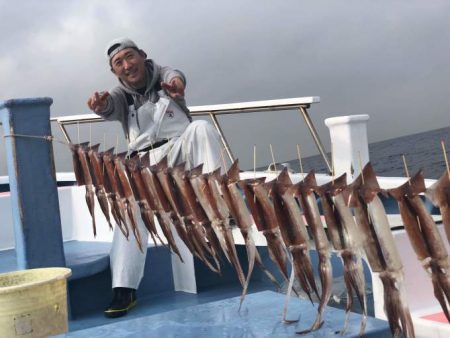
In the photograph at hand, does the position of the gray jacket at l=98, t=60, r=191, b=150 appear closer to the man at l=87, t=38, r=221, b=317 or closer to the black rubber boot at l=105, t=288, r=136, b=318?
the man at l=87, t=38, r=221, b=317

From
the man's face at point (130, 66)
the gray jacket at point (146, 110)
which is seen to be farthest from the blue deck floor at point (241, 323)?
the man's face at point (130, 66)

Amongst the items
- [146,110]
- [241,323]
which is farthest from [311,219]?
[146,110]

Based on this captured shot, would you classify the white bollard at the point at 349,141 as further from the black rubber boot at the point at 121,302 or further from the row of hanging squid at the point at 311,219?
the row of hanging squid at the point at 311,219

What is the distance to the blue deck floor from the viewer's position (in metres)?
2.94

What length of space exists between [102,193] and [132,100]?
3.43 ft

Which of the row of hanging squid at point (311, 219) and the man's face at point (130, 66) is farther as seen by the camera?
the man's face at point (130, 66)

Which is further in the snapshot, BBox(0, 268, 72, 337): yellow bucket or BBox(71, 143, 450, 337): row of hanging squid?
BBox(0, 268, 72, 337): yellow bucket

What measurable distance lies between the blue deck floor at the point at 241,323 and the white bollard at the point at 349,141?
1659 millimetres

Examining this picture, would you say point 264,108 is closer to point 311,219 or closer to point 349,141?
point 349,141

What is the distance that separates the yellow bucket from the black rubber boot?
2.48 ft

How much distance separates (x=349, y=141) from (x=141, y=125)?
161 centimetres

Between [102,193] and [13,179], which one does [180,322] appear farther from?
[13,179]

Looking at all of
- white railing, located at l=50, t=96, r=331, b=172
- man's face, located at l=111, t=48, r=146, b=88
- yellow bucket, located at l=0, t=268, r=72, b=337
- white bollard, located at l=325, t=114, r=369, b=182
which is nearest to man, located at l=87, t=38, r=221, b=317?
man's face, located at l=111, t=48, r=146, b=88

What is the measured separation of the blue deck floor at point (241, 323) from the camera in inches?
116
